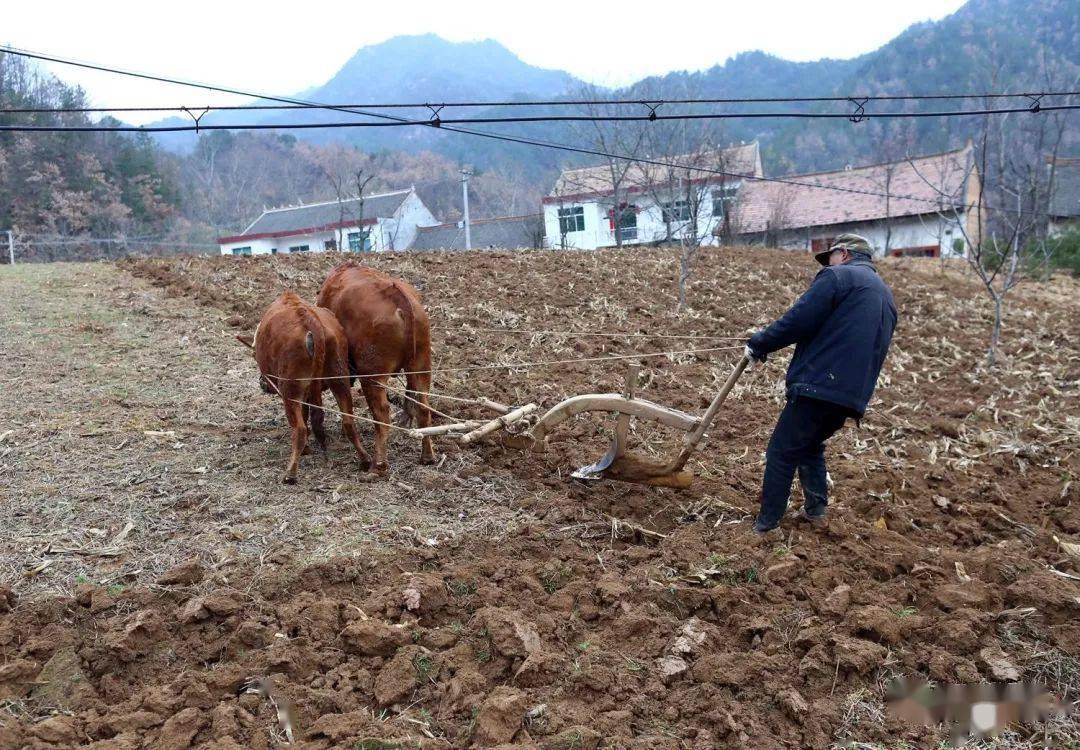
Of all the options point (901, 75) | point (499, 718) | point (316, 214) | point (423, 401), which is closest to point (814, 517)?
point (499, 718)

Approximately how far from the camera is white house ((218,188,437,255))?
39.9 m

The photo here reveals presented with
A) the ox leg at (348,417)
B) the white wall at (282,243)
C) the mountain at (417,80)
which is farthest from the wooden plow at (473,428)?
the mountain at (417,80)

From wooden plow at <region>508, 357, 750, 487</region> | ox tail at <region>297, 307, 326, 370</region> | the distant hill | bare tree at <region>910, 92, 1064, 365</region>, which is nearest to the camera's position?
wooden plow at <region>508, 357, 750, 487</region>

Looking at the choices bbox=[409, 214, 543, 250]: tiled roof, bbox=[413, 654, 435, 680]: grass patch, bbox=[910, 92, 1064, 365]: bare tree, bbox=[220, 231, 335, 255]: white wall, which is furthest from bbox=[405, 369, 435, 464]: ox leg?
bbox=[220, 231, 335, 255]: white wall

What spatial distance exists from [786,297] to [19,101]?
3013 centimetres

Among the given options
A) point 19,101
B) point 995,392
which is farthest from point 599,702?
point 19,101

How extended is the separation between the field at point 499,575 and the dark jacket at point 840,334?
1.68ft

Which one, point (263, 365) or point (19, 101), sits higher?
point (19, 101)

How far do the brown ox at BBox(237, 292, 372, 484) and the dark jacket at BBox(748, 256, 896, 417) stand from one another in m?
3.30

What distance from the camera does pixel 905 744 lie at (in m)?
3.61

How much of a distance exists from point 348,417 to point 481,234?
32.7 meters

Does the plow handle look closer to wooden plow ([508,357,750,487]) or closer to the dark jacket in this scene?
wooden plow ([508,357,750,487])

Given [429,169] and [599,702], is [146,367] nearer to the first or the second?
[599,702]

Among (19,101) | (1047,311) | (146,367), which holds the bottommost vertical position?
(1047,311)
